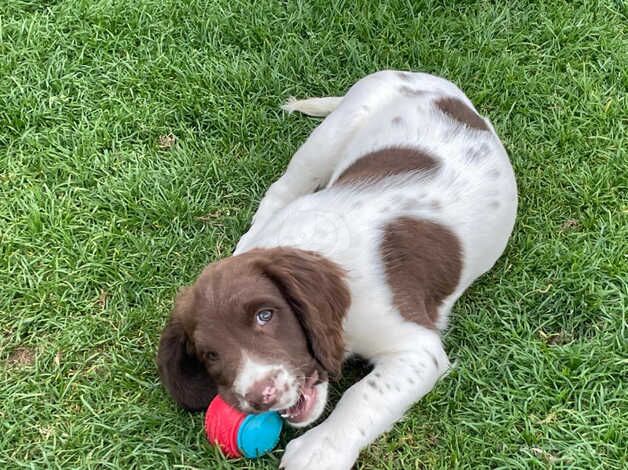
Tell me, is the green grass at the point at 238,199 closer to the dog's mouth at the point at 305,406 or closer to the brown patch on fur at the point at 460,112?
the dog's mouth at the point at 305,406

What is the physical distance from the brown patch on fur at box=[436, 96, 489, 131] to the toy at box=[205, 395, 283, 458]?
5.98ft

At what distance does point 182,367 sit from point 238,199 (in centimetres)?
151

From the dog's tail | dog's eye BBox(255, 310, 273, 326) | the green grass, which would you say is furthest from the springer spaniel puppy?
the dog's tail

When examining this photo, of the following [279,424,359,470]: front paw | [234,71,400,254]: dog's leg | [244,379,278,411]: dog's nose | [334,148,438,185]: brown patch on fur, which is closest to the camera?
[244,379,278,411]: dog's nose

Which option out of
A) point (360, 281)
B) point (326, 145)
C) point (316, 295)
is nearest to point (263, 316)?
point (316, 295)

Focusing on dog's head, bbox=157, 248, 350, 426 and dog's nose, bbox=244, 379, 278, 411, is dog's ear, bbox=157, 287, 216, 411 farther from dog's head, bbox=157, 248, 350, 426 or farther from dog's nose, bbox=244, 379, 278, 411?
dog's nose, bbox=244, 379, 278, 411

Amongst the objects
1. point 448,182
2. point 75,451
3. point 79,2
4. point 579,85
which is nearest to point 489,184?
point 448,182

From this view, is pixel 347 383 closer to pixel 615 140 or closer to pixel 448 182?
pixel 448 182

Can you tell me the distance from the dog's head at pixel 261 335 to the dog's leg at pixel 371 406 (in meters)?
0.11

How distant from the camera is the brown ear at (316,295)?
335 centimetres

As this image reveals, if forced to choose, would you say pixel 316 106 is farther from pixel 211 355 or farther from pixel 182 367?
pixel 211 355

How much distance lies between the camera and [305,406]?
3459 mm

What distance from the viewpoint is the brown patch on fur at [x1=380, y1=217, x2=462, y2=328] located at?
147 inches

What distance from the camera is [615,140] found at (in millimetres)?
4871
